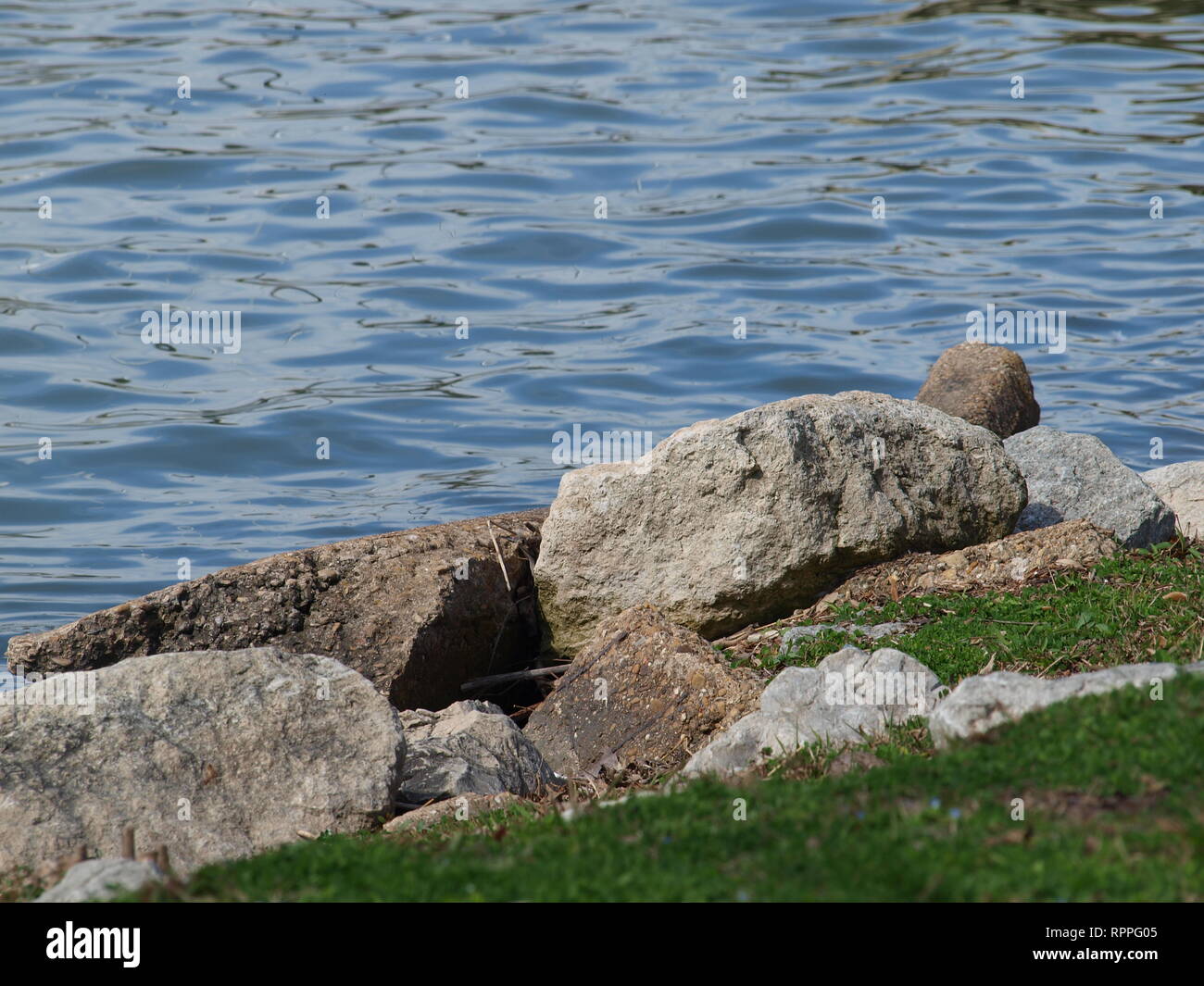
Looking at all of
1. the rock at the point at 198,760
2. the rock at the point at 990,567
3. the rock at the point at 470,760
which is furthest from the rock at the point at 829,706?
the rock at the point at 990,567

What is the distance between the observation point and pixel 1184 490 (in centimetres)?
898

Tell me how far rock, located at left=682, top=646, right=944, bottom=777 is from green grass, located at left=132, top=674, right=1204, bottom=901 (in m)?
1.00

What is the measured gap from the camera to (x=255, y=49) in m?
24.5

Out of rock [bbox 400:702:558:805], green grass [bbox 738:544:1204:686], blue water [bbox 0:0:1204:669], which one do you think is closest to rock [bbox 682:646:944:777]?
green grass [bbox 738:544:1204:686]

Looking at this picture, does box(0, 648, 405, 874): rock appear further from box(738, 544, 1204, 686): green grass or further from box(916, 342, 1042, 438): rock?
box(916, 342, 1042, 438): rock

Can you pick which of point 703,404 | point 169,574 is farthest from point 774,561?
point 703,404

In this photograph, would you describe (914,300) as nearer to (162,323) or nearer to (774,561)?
(162,323)

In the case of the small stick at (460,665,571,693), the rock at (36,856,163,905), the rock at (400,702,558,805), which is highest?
the rock at (36,856,163,905)

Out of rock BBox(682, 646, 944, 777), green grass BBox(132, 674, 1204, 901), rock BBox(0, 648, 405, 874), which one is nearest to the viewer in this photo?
green grass BBox(132, 674, 1204, 901)

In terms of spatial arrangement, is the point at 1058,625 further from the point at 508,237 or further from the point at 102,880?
the point at 508,237

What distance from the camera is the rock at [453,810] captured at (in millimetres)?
5359

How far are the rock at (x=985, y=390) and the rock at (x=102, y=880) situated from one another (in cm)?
781

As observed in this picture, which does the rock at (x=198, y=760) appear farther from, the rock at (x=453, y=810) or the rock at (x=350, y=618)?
the rock at (x=350, y=618)

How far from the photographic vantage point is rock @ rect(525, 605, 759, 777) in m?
6.44
